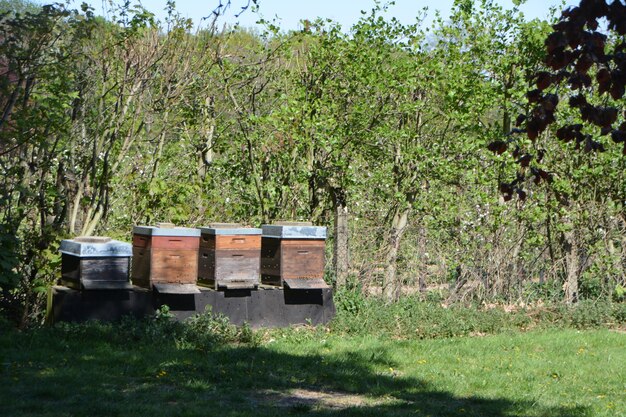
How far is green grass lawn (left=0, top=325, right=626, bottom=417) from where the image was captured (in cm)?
675

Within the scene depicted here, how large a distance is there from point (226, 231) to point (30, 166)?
2.45 meters

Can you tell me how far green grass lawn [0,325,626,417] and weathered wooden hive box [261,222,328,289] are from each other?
68 centimetres

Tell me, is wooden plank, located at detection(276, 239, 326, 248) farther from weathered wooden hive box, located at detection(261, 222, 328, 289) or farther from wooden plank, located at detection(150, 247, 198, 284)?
wooden plank, located at detection(150, 247, 198, 284)

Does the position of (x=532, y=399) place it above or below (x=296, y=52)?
below

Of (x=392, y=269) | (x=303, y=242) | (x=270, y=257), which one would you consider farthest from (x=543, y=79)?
(x=392, y=269)

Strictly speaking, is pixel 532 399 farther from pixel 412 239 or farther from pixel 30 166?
pixel 30 166

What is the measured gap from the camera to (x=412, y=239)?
1165cm

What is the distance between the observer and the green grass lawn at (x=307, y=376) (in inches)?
266

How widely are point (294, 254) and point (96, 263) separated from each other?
97.2 inches

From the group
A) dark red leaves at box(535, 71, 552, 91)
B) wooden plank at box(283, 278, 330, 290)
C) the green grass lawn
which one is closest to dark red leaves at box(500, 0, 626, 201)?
dark red leaves at box(535, 71, 552, 91)

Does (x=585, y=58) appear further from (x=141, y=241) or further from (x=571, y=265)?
(x=571, y=265)

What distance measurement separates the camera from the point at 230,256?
9.94 m

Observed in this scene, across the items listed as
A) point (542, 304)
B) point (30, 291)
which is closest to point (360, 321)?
point (542, 304)

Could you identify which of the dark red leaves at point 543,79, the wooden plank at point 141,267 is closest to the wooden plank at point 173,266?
the wooden plank at point 141,267
